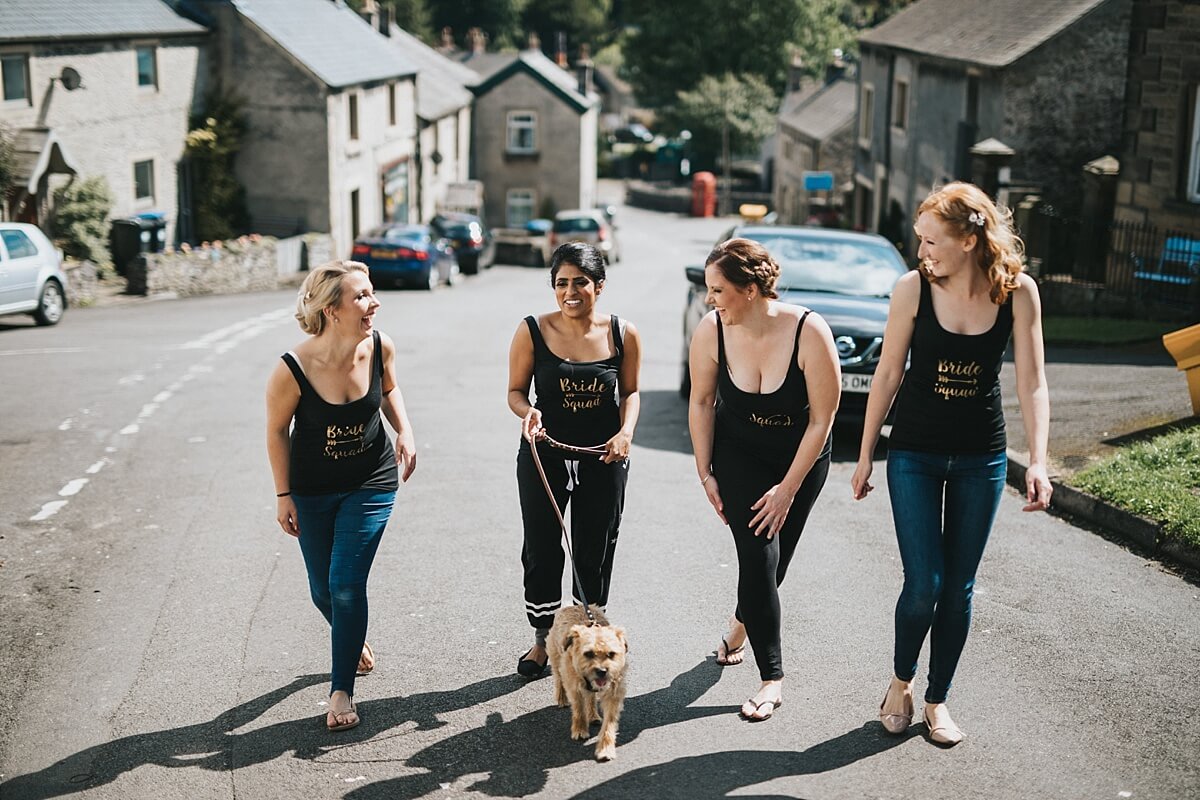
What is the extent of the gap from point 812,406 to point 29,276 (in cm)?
1791

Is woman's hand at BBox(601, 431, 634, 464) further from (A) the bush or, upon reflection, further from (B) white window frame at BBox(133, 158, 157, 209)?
(B) white window frame at BBox(133, 158, 157, 209)

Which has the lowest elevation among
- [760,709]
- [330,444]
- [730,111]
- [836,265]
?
[760,709]

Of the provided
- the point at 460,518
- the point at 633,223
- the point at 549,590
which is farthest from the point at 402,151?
the point at 549,590

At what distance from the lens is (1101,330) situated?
16.8 m

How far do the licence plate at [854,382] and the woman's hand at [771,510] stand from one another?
5.53 metres

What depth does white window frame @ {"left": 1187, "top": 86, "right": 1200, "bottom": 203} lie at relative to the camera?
58.2 feet

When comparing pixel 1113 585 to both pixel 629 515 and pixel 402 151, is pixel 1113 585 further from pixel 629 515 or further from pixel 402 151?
pixel 402 151

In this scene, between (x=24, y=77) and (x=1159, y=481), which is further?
(x=24, y=77)

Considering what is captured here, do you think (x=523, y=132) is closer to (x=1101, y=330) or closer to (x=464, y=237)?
(x=464, y=237)

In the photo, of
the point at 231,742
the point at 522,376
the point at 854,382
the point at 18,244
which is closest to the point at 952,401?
the point at 522,376

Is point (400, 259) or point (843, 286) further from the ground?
point (843, 286)

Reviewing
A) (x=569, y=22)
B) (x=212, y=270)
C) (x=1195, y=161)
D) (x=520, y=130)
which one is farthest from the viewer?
(x=569, y=22)

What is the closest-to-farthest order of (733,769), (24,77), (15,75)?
(733,769) → (15,75) → (24,77)

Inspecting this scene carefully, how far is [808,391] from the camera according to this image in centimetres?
517
